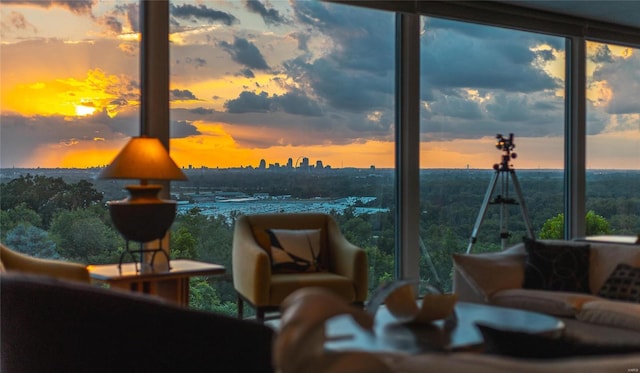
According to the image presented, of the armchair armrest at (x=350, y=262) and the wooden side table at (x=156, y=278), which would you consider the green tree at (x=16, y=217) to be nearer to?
the wooden side table at (x=156, y=278)

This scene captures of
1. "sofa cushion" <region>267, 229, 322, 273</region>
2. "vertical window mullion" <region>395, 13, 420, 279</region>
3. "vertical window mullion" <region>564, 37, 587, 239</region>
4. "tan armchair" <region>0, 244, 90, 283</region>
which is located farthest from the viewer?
"vertical window mullion" <region>564, 37, 587, 239</region>

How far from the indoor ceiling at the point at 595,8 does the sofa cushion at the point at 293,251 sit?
10.3 ft

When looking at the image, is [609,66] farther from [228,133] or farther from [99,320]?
[99,320]

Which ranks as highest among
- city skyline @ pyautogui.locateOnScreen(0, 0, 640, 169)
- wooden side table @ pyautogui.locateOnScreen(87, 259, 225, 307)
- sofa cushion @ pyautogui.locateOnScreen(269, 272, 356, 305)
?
city skyline @ pyautogui.locateOnScreen(0, 0, 640, 169)

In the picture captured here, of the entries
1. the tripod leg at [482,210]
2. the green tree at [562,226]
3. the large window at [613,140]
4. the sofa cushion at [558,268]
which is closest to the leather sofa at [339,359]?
the sofa cushion at [558,268]

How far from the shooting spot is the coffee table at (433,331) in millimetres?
2700

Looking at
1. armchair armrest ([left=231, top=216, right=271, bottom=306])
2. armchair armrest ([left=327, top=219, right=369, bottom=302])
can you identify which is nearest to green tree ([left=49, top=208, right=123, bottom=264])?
armchair armrest ([left=231, top=216, right=271, bottom=306])

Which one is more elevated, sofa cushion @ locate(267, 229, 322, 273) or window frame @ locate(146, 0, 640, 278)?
window frame @ locate(146, 0, 640, 278)

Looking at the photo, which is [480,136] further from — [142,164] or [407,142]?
[142,164]

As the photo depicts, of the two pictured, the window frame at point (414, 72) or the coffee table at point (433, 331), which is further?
the window frame at point (414, 72)

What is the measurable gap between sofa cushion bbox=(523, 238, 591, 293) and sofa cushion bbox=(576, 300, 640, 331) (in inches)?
13.1

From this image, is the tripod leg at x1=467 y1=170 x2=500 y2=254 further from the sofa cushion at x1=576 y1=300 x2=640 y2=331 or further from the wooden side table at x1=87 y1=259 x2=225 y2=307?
the wooden side table at x1=87 y1=259 x2=225 y2=307

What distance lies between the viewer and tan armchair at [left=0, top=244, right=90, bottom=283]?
3.71m

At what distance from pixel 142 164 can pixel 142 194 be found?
6.9 inches
